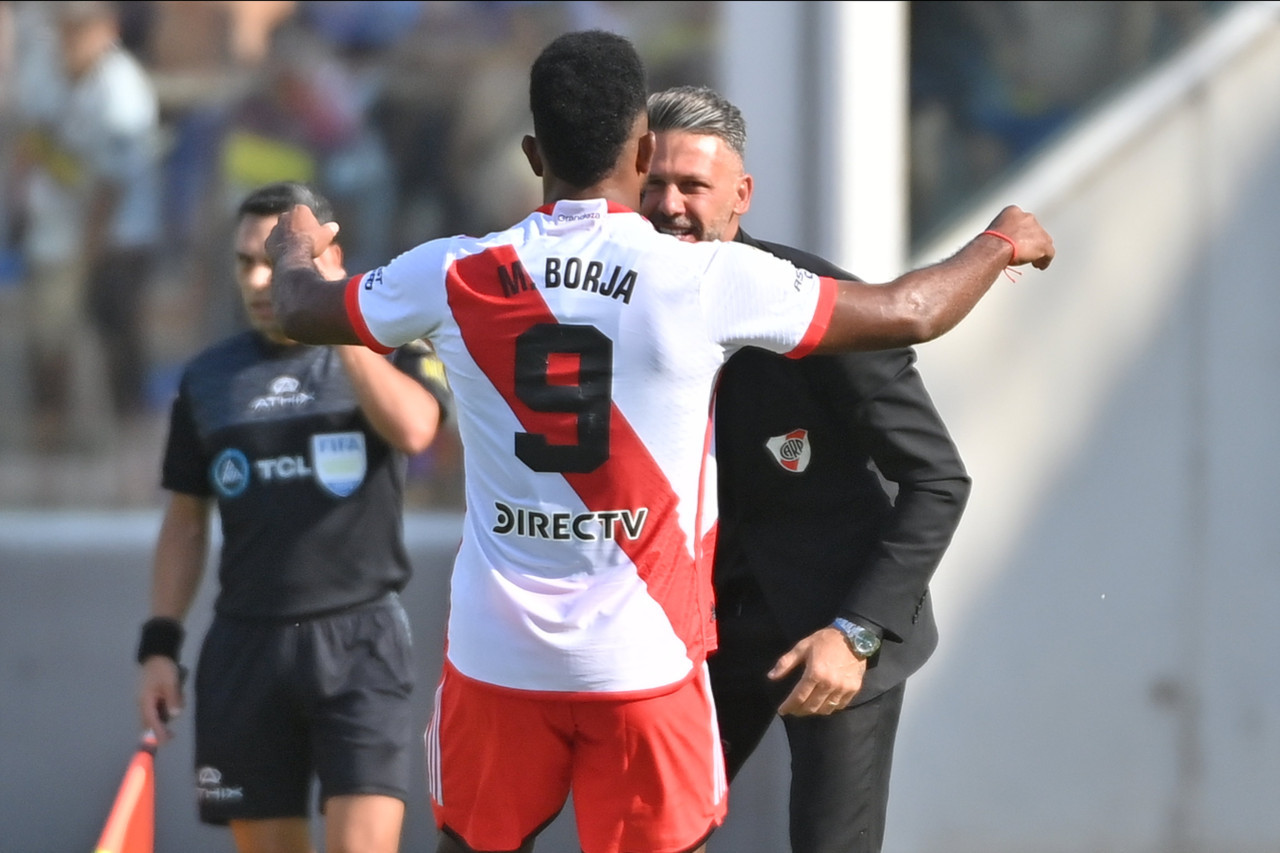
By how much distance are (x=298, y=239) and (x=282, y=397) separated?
1.00 meters

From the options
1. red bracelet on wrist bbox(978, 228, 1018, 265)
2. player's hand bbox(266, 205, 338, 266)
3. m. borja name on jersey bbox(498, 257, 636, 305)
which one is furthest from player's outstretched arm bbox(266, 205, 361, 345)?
red bracelet on wrist bbox(978, 228, 1018, 265)

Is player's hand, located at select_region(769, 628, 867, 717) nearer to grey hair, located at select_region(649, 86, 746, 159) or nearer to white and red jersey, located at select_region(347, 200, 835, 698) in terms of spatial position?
white and red jersey, located at select_region(347, 200, 835, 698)

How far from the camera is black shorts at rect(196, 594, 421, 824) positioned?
3.53 meters

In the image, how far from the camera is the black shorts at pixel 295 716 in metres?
3.53

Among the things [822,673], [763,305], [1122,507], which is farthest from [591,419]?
[1122,507]

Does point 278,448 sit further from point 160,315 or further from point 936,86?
point 936,86

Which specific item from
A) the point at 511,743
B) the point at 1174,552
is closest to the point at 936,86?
the point at 1174,552

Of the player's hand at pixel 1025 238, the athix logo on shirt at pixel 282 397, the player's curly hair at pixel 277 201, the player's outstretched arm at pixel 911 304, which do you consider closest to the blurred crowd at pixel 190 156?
the player's curly hair at pixel 277 201

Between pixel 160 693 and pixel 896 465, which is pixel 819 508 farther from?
pixel 160 693

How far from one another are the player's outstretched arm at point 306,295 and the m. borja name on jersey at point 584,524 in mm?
420

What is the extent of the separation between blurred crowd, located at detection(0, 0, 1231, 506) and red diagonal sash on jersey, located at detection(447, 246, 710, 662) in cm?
240

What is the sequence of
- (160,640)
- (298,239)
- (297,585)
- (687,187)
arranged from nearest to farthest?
(298,239)
(687,187)
(297,585)
(160,640)

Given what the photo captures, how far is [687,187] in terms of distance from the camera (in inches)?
119

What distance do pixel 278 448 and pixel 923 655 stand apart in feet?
5.10
